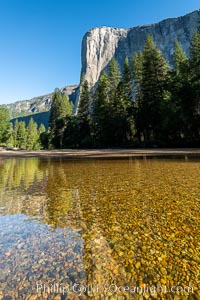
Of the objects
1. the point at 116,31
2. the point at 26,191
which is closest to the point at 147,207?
the point at 26,191

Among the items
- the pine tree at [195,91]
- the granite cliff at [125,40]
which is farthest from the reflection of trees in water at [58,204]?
the granite cliff at [125,40]

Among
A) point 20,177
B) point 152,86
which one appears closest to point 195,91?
point 152,86

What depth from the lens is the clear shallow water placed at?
2.41 meters

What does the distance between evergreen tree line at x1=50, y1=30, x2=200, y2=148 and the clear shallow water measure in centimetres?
2379

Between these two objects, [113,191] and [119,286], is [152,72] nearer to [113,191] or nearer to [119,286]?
[113,191]

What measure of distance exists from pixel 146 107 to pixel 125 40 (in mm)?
106224

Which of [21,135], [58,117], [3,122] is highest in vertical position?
[58,117]

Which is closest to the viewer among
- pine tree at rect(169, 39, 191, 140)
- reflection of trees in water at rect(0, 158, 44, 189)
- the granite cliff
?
reflection of trees in water at rect(0, 158, 44, 189)

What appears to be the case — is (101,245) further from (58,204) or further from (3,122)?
(3,122)

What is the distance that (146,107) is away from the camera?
33.6 metres

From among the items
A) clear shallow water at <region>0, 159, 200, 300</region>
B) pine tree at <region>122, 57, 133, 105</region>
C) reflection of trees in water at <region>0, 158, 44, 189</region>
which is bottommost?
clear shallow water at <region>0, 159, 200, 300</region>

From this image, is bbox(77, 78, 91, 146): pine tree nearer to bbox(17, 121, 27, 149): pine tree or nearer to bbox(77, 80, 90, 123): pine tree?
bbox(77, 80, 90, 123): pine tree

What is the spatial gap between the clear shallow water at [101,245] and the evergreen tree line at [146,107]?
23785 mm

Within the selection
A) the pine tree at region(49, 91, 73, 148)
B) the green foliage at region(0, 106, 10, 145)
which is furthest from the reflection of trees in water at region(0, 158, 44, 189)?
the green foliage at region(0, 106, 10, 145)
